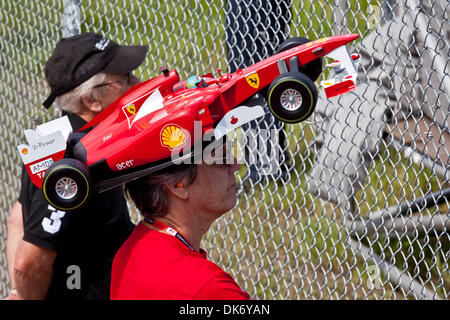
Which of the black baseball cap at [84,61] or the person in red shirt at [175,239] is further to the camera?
the black baseball cap at [84,61]

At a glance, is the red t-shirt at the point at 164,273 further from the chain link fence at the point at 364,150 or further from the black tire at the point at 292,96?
the chain link fence at the point at 364,150

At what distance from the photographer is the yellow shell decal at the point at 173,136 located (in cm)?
232

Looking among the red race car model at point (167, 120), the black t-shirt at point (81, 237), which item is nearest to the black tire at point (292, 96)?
the red race car model at point (167, 120)

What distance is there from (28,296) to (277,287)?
1737 mm

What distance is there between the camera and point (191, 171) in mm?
2582

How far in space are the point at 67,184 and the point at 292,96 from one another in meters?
0.80

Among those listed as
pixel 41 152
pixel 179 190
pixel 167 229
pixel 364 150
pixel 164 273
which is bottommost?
pixel 364 150

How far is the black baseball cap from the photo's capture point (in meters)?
3.74

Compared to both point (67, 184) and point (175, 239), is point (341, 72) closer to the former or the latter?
point (175, 239)

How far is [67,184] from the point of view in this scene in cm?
235

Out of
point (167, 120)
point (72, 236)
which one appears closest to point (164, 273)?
point (167, 120)

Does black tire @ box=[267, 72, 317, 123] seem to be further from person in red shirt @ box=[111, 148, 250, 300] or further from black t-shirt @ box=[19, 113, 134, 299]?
black t-shirt @ box=[19, 113, 134, 299]

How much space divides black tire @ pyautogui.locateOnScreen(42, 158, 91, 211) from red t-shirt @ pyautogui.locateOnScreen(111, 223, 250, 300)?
28 centimetres

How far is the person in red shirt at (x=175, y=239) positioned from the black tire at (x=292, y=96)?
19.2 inches
